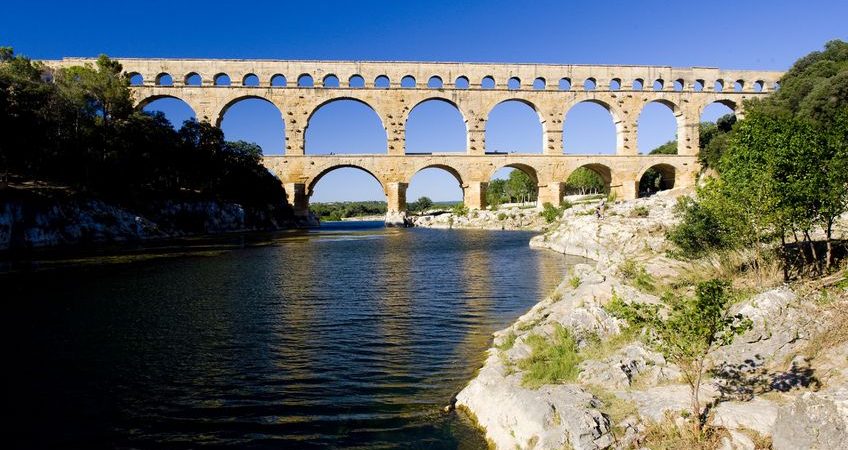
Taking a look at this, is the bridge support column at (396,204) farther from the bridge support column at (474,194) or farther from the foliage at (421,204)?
the foliage at (421,204)

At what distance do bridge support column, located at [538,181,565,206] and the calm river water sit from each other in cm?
3122

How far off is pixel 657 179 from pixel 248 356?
2433 inches

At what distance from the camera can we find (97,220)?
2817cm

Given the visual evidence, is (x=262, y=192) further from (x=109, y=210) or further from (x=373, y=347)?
(x=373, y=347)

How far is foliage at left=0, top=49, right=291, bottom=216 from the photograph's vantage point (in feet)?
83.5

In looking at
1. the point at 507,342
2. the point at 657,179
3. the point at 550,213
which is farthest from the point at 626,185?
the point at 507,342

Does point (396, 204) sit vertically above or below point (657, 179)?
below

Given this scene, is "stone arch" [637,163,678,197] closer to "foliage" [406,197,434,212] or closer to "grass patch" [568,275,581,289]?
"grass patch" [568,275,581,289]

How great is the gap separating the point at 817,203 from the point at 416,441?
7.29 metres

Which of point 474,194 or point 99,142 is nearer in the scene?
point 99,142

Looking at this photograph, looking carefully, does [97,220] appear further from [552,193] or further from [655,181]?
[655,181]

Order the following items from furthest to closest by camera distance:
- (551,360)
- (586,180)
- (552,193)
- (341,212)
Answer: (341,212)
(586,180)
(552,193)
(551,360)

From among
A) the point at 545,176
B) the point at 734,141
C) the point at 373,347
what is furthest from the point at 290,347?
the point at 545,176

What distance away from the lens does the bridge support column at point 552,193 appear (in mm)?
44594
